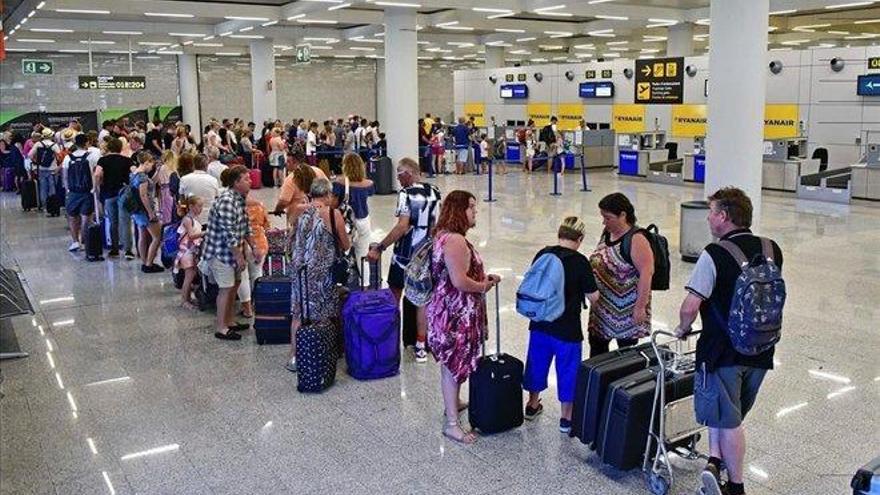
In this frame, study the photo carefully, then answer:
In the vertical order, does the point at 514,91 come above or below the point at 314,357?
above

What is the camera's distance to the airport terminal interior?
15.5 feet

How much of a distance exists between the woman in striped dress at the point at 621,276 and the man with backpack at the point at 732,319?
2.29 ft

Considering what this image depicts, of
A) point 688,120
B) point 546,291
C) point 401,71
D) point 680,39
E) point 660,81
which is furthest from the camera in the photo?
point 680,39

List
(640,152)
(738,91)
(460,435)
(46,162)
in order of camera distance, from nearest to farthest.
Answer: (460,435) → (738,91) → (46,162) → (640,152)

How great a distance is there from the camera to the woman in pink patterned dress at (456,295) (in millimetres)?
4859

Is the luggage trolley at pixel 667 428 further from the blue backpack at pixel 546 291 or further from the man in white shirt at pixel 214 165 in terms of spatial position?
the man in white shirt at pixel 214 165

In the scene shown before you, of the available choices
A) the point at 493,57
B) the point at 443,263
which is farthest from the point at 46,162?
the point at 493,57

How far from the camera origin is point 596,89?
85.2 ft

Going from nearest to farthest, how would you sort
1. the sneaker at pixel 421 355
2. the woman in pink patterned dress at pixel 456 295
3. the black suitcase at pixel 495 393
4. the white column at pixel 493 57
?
the woman in pink patterned dress at pixel 456 295
the black suitcase at pixel 495 393
the sneaker at pixel 421 355
the white column at pixel 493 57

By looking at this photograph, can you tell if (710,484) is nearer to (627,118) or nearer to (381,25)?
(381,25)

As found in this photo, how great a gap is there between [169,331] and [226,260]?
4.41ft

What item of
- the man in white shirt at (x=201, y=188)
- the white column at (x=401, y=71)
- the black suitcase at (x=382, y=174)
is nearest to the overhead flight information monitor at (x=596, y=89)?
the white column at (x=401, y=71)

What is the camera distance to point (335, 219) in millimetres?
6285

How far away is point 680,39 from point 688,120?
107 inches
